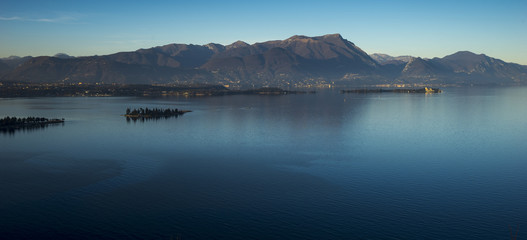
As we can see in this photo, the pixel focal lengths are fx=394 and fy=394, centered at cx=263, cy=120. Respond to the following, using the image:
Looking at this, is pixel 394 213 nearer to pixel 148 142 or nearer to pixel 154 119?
pixel 148 142

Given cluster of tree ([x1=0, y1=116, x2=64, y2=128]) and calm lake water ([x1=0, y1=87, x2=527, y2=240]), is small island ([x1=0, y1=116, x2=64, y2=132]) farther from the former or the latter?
calm lake water ([x1=0, y1=87, x2=527, y2=240])

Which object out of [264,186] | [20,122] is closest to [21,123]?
[20,122]

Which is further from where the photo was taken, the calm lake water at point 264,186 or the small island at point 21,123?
the small island at point 21,123

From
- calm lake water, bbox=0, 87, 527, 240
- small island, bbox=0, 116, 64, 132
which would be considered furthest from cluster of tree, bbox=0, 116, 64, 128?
calm lake water, bbox=0, 87, 527, 240

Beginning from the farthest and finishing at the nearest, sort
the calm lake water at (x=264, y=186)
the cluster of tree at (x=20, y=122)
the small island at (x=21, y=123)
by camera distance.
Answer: the cluster of tree at (x=20, y=122) → the small island at (x=21, y=123) → the calm lake water at (x=264, y=186)

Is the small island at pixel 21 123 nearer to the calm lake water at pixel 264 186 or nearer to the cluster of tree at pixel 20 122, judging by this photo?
the cluster of tree at pixel 20 122

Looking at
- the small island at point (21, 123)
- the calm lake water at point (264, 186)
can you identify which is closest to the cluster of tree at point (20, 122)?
the small island at point (21, 123)

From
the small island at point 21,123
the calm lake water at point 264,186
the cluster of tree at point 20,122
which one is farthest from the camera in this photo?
the cluster of tree at point 20,122

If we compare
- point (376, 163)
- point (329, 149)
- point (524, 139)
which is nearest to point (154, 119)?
point (329, 149)
